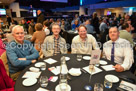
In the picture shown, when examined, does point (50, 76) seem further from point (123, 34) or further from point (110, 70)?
point (123, 34)

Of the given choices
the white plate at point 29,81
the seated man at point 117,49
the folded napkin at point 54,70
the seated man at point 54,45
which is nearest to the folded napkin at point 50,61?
the folded napkin at point 54,70

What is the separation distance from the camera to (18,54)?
1979 mm

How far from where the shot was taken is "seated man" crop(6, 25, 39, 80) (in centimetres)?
184

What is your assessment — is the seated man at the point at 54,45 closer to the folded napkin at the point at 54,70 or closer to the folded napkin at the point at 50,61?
the folded napkin at the point at 50,61

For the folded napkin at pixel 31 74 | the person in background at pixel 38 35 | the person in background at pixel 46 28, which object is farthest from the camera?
the person in background at pixel 46 28

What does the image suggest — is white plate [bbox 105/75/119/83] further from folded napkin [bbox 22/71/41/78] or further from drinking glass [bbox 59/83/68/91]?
folded napkin [bbox 22/71/41/78]

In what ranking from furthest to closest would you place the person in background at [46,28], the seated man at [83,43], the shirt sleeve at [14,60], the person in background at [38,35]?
1. the person in background at [46,28]
2. the person in background at [38,35]
3. the seated man at [83,43]
4. the shirt sleeve at [14,60]

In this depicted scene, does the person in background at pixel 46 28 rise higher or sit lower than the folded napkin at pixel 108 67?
higher

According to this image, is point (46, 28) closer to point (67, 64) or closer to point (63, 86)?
point (67, 64)

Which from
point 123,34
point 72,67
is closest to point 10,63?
point 72,67

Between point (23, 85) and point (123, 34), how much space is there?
2.84 meters

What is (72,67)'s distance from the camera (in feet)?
5.42

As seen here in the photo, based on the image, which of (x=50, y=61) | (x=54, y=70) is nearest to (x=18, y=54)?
(x=50, y=61)

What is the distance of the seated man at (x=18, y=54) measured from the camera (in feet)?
6.03
